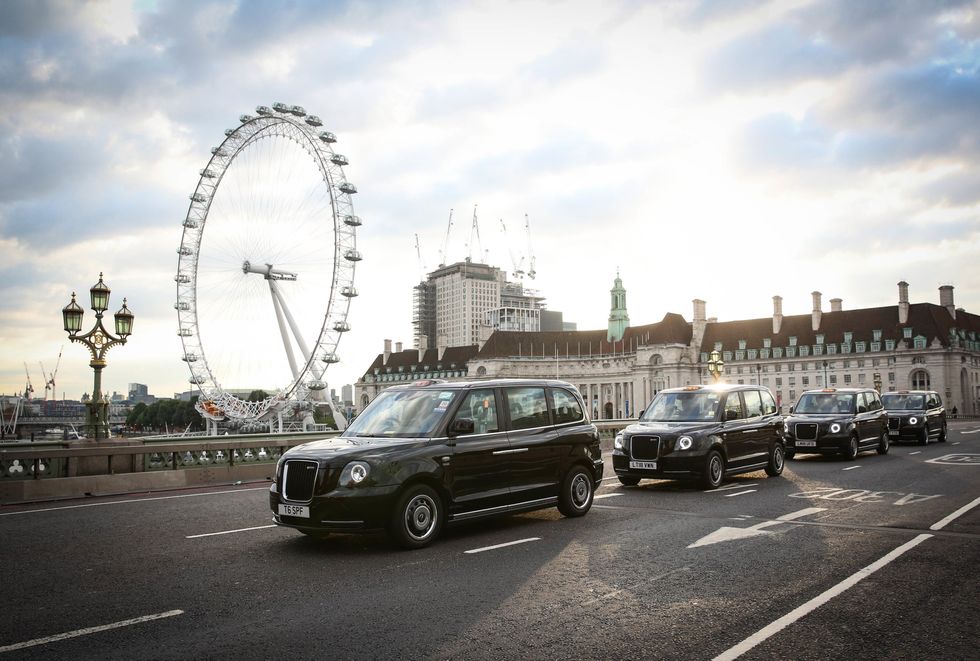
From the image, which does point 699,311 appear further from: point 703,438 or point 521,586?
point 521,586

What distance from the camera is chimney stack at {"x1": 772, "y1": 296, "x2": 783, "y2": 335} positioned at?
460ft

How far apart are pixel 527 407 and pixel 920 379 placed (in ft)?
422

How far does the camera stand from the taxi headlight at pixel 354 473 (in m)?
9.73

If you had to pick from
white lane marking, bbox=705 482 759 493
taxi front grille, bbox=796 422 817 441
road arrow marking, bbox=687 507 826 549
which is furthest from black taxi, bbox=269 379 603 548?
taxi front grille, bbox=796 422 817 441

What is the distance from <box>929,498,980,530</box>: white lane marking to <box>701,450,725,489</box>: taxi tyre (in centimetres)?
477

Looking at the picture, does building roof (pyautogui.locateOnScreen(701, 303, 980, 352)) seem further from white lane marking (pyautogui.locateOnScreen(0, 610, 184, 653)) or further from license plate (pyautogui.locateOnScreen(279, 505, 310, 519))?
white lane marking (pyautogui.locateOnScreen(0, 610, 184, 653))

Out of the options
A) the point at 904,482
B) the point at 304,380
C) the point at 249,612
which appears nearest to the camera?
the point at 249,612

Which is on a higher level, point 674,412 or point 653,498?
point 674,412

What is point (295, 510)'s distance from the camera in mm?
9961

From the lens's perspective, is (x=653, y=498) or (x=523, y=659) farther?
(x=653, y=498)

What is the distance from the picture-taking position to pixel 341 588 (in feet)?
26.3

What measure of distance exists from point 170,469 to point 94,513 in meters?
5.50

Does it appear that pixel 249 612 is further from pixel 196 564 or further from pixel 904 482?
pixel 904 482

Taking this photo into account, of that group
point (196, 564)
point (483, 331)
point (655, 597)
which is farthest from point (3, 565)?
point (483, 331)
